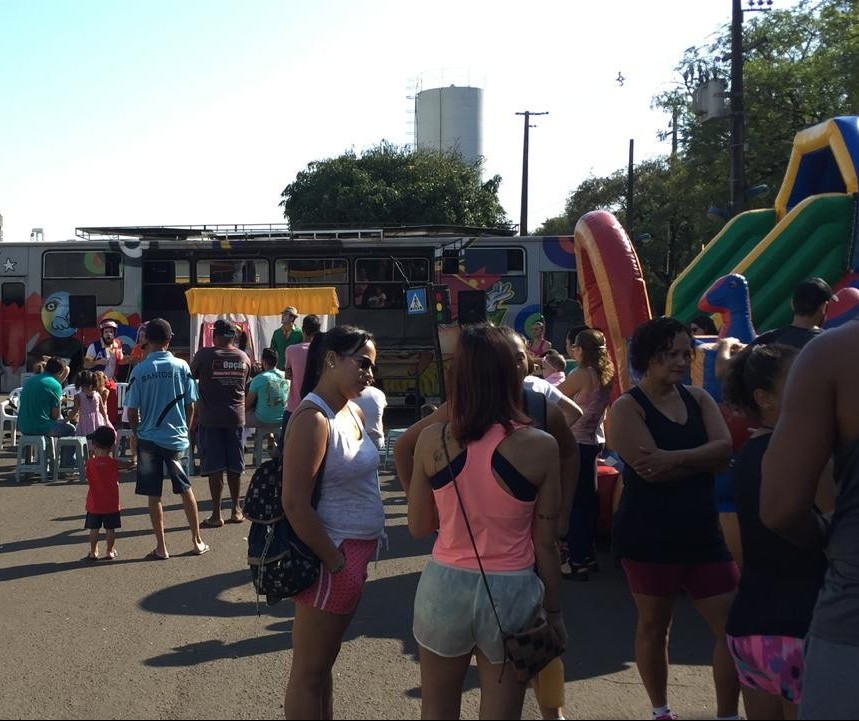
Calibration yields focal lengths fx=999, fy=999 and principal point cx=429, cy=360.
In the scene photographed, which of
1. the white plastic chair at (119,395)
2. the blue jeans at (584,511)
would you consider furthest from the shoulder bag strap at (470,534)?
the white plastic chair at (119,395)

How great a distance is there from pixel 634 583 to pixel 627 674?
117cm

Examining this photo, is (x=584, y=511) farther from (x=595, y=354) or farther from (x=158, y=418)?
(x=158, y=418)

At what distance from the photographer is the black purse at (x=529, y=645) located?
294 centimetres

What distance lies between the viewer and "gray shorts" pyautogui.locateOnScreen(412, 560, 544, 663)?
9.82 ft

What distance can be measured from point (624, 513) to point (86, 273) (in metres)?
17.3

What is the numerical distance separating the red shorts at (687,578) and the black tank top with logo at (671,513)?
0.09ft

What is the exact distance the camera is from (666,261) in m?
36.8

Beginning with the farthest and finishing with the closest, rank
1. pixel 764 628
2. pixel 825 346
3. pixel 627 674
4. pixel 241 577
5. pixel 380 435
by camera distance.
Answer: pixel 380 435, pixel 241 577, pixel 627 674, pixel 764 628, pixel 825 346

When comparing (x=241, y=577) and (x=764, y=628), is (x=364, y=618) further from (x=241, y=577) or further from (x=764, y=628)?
(x=764, y=628)

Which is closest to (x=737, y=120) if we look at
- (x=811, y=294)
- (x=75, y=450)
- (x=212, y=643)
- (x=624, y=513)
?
(x=75, y=450)

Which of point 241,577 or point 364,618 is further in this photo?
point 241,577

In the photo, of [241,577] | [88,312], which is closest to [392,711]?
[241,577]

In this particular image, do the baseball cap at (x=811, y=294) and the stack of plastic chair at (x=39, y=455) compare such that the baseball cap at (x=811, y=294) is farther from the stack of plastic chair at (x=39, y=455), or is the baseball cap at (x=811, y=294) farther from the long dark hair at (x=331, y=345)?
the stack of plastic chair at (x=39, y=455)

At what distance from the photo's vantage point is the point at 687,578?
3986 millimetres
